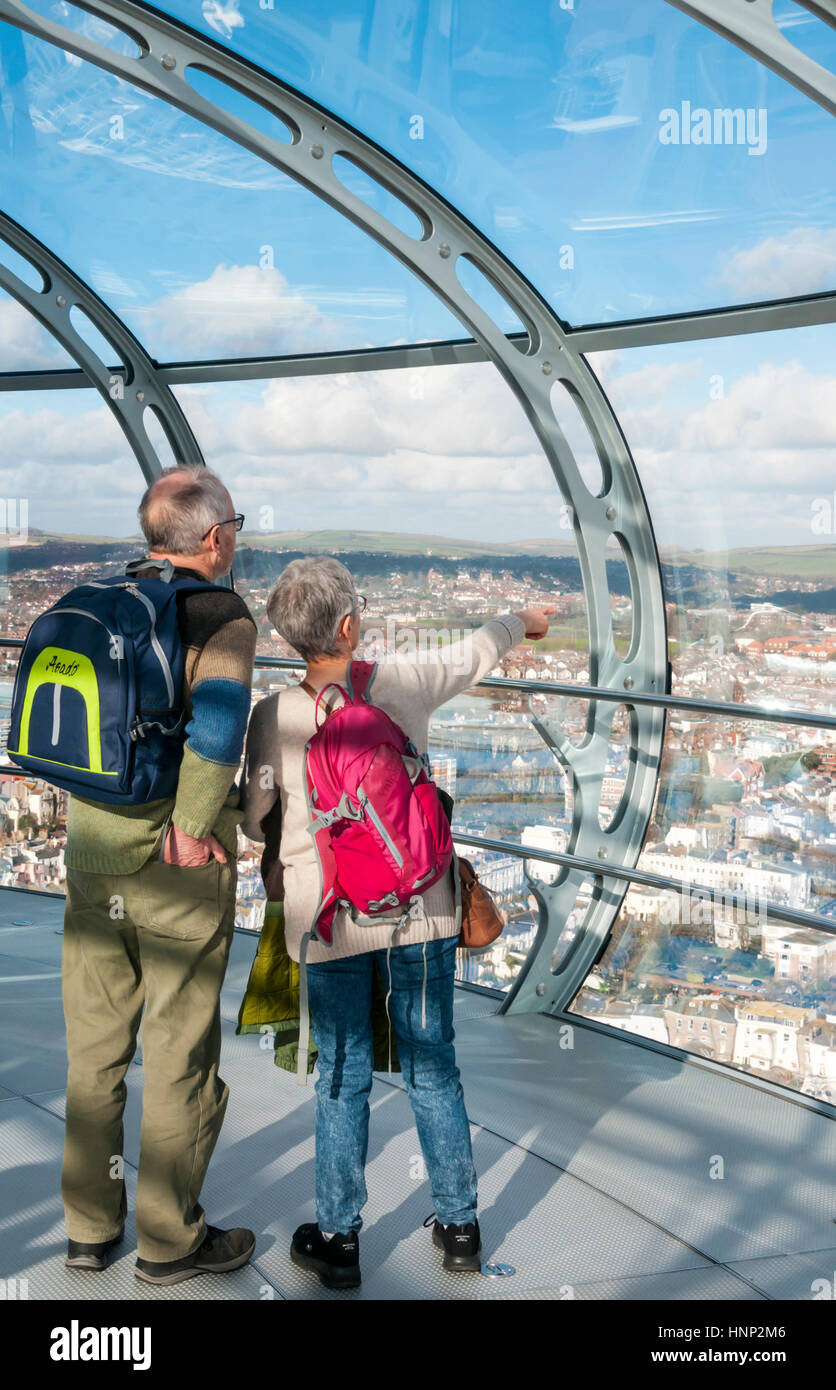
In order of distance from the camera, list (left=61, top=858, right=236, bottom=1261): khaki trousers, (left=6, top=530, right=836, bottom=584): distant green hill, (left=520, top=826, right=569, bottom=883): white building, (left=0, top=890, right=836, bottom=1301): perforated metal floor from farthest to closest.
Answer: (left=520, top=826, right=569, bottom=883): white building < (left=6, top=530, right=836, bottom=584): distant green hill < (left=0, top=890, right=836, bottom=1301): perforated metal floor < (left=61, top=858, right=236, bottom=1261): khaki trousers

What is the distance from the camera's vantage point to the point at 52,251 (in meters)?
4.38

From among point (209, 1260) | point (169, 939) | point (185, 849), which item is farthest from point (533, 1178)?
point (185, 849)

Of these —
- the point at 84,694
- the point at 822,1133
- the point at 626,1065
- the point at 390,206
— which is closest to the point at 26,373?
the point at 390,206

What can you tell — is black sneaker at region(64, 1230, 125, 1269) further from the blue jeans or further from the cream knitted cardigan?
the cream knitted cardigan

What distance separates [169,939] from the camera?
2.09 meters

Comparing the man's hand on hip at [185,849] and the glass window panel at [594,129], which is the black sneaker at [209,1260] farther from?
the glass window panel at [594,129]

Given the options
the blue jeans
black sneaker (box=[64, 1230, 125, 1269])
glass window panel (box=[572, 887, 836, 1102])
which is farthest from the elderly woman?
glass window panel (box=[572, 887, 836, 1102])

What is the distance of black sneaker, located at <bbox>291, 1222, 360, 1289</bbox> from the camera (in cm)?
217

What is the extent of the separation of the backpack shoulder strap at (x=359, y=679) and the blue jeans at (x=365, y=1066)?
48 cm

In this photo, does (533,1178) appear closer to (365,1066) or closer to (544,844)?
(365,1066)

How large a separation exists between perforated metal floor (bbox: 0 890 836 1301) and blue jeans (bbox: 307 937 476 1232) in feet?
0.69

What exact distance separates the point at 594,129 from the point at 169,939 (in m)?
2.57

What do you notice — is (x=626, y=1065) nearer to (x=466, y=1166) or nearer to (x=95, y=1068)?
(x=466, y=1166)

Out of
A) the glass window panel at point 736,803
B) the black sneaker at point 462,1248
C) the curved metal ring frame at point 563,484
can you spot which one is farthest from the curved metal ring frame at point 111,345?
the black sneaker at point 462,1248
